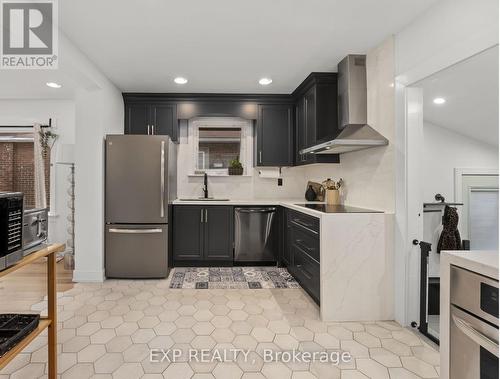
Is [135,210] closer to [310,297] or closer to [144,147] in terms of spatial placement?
[144,147]

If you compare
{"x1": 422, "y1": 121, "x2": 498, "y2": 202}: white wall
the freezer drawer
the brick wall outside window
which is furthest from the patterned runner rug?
the brick wall outside window

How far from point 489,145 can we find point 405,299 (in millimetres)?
1718

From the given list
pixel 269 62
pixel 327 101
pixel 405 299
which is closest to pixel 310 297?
pixel 405 299

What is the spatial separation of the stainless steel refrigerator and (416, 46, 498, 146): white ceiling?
2854 mm

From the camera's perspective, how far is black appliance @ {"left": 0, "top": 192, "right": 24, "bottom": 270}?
1.31m

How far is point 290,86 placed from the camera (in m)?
3.81

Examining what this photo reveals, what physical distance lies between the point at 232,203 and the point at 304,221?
1260mm

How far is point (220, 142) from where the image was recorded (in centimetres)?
451

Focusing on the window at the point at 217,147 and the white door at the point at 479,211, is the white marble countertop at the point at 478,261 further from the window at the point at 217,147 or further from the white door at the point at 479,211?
the window at the point at 217,147

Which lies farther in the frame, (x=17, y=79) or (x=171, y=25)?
(x=17, y=79)

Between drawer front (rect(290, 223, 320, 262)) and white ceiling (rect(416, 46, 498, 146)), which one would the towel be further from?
drawer front (rect(290, 223, 320, 262))

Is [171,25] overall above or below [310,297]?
above

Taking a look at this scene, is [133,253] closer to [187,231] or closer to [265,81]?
[187,231]

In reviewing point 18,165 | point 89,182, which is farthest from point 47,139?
point 89,182
